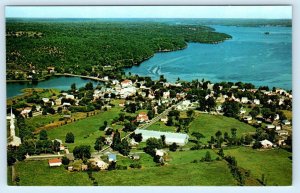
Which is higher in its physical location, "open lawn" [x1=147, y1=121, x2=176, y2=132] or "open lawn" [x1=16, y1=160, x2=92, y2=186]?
"open lawn" [x1=147, y1=121, x2=176, y2=132]

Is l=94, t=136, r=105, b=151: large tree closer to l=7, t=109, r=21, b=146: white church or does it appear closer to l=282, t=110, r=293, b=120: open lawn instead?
l=7, t=109, r=21, b=146: white church

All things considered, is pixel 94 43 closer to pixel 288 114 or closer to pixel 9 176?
pixel 9 176

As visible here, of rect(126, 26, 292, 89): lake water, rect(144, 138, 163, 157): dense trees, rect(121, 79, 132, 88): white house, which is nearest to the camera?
rect(126, 26, 292, 89): lake water

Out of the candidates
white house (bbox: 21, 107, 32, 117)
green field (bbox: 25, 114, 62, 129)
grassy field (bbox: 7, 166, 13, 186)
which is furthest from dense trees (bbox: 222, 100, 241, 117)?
grassy field (bbox: 7, 166, 13, 186)

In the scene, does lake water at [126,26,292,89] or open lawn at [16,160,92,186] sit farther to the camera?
open lawn at [16,160,92,186]

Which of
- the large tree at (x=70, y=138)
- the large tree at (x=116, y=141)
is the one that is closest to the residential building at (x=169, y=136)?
the large tree at (x=116, y=141)

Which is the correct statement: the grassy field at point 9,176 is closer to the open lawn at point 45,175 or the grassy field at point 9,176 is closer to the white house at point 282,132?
the open lawn at point 45,175

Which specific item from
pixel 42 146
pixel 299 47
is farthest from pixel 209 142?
pixel 42 146
